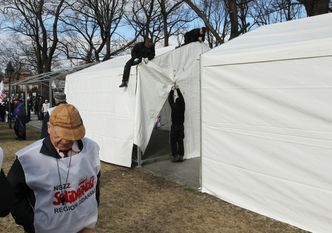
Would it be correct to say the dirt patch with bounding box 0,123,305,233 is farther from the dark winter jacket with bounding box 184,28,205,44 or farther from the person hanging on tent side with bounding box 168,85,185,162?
the dark winter jacket with bounding box 184,28,205,44

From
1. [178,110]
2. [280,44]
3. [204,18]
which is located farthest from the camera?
[204,18]

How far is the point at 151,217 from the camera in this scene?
633 cm

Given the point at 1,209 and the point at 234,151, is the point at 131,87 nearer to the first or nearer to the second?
the point at 234,151

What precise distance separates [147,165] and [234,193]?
154 inches

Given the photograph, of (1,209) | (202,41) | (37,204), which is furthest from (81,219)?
(202,41)

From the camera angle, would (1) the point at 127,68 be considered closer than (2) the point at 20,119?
Yes

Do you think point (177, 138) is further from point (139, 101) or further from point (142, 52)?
point (142, 52)

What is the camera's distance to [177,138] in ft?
33.7

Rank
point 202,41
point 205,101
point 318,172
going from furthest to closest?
point 202,41, point 205,101, point 318,172

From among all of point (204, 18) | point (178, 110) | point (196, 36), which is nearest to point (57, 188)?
point (178, 110)

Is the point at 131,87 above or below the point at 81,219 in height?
above

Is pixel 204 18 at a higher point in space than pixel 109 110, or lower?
higher

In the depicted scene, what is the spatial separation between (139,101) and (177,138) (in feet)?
4.56

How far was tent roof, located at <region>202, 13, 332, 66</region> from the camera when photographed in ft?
17.8
